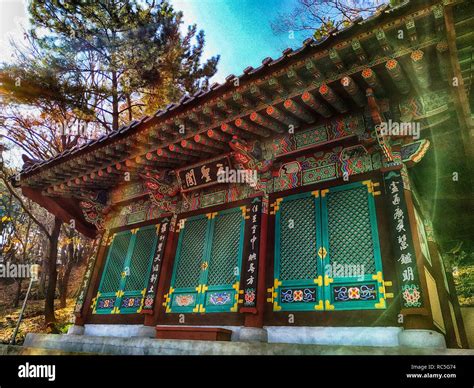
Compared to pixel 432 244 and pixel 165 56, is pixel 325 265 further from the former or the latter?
pixel 165 56

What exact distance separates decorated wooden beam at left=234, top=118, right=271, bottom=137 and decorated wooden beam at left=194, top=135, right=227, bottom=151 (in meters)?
0.75

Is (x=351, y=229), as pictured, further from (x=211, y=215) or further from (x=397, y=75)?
(x=211, y=215)

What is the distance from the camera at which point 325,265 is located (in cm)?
526

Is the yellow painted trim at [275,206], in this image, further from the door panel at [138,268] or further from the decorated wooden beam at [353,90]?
the door panel at [138,268]

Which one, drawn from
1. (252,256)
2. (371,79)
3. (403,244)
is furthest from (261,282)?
(371,79)

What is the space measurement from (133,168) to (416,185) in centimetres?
586

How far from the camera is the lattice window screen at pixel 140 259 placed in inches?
297

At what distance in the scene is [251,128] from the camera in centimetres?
591

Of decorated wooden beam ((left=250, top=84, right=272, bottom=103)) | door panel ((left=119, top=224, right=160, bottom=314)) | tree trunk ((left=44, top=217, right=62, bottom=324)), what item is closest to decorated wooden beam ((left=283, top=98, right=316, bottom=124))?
decorated wooden beam ((left=250, top=84, right=272, bottom=103))

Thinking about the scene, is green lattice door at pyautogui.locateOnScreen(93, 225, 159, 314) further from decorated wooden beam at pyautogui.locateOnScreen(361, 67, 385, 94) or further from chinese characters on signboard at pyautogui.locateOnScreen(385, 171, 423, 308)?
decorated wooden beam at pyautogui.locateOnScreen(361, 67, 385, 94)

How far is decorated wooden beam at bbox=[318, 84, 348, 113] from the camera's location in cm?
487

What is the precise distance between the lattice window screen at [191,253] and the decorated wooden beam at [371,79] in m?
4.09
